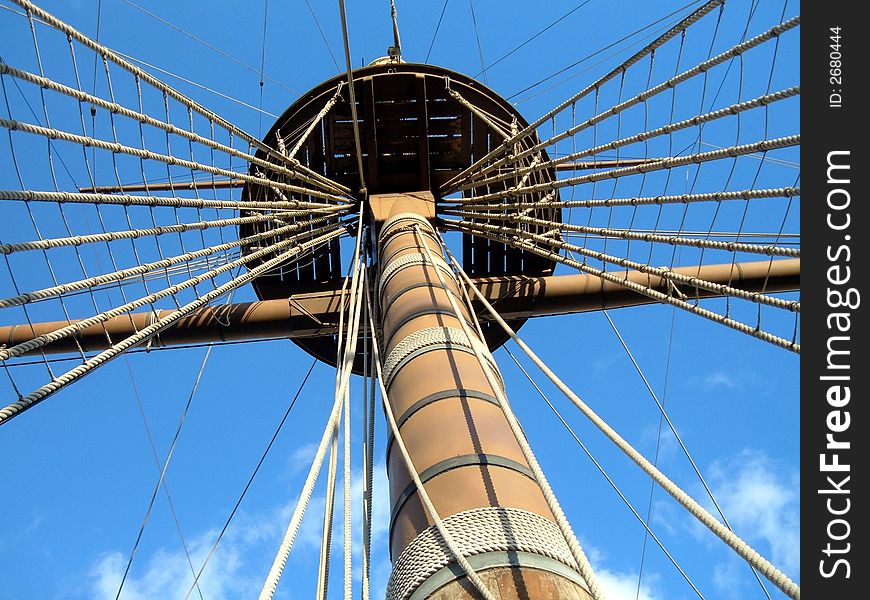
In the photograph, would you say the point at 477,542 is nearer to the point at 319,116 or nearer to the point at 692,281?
the point at 692,281

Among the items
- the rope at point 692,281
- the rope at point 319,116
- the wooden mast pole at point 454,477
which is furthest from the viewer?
the rope at point 319,116

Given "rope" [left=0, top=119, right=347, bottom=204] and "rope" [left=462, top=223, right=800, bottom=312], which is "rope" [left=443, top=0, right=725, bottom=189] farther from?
"rope" [left=0, top=119, right=347, bottom=204]

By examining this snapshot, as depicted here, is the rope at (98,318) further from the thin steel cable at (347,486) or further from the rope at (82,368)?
the thin steel cable at (347,486)

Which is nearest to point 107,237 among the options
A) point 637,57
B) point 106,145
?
point 106,145

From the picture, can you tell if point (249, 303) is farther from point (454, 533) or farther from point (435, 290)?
point (454, 533)

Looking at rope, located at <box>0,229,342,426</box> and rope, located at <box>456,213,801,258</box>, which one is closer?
rope, located at <box>0,229,342,426</box>

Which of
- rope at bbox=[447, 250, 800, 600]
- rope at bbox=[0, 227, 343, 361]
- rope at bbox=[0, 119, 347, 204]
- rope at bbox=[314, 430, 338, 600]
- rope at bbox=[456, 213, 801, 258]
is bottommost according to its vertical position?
rope at bbox=[314, 430, 338, 600]

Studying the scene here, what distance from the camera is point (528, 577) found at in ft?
8.23

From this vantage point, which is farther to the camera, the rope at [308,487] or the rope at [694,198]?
the rope at [694,198]

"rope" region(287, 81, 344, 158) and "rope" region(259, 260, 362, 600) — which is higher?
"rope" region(287, 81, 344, 158)

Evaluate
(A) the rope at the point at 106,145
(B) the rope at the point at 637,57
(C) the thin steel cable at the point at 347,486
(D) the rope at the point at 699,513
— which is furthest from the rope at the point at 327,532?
(B) the rope at the point at 637,57
